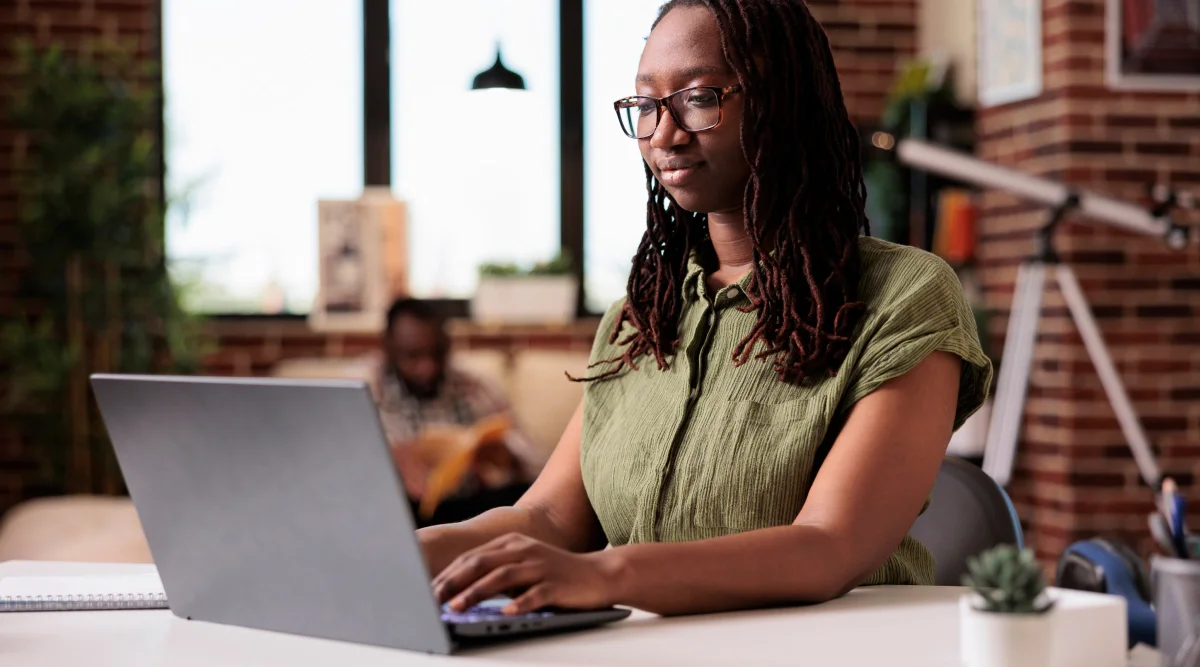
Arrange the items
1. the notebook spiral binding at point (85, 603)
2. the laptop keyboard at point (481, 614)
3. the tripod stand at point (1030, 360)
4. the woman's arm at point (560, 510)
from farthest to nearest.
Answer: the tripod stand at point (1030, 360)
the woman's arm at point (560, 510)
the notebook spiral binding at point (85, 603)
the laptop keyboard at point (481, 614)

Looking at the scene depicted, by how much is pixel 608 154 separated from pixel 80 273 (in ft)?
6.50

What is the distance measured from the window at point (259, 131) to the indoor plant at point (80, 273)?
1.23ft

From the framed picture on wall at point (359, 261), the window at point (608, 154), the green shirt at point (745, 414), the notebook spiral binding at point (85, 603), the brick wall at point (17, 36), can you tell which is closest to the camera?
the notebook spiral binding at point (85, 603)

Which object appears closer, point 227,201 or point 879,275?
point 879,275

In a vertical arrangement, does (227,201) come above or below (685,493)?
above

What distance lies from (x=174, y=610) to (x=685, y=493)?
1.60 ft

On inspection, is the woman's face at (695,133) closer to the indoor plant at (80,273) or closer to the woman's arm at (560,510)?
the woman's arm at (560,510)

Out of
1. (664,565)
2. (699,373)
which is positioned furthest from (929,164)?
(664,565)

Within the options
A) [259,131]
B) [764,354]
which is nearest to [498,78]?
[259,131]

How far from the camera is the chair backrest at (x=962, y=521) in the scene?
1.51 meters

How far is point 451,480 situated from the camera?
13.5 feet

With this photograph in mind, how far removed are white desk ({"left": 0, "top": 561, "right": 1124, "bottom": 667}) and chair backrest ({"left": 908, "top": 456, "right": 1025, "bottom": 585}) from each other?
0.39 meters

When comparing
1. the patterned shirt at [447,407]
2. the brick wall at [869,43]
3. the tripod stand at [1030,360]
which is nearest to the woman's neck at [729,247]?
the tripod stand at [1030,360]

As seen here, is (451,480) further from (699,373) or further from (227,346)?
(699,373)
